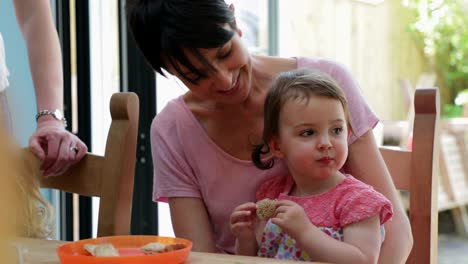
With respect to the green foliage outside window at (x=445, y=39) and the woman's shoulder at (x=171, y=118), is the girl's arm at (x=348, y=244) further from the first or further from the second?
the green foliage outside window at (x=445, y=39)

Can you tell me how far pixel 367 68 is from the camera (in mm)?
3299

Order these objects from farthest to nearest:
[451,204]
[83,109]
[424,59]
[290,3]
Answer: [424,59] < [451,204] < [290,3] < [83,109]

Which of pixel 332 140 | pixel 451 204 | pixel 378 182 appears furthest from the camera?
pixel 451 204

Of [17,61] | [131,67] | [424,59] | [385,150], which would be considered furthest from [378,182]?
[424,59]

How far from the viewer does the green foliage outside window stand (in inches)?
124

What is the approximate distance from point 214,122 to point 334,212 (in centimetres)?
31

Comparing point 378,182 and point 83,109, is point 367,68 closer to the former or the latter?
point 83,109

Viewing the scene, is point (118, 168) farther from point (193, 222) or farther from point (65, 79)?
point (65, 79)

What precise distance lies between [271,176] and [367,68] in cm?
234

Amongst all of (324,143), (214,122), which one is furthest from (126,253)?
(214,122)

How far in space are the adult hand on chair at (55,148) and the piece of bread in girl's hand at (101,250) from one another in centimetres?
35

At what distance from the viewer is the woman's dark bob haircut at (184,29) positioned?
0.94m

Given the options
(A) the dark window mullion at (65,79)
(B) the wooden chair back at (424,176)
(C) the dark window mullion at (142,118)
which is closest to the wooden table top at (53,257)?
(B) the wooden chair back at (424,176)

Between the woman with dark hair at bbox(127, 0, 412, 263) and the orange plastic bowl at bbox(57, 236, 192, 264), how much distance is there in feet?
1.00
